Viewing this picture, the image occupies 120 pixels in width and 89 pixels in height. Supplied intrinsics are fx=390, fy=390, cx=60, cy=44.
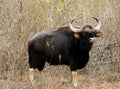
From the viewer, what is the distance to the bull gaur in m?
7.50

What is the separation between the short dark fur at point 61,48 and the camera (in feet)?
24.8

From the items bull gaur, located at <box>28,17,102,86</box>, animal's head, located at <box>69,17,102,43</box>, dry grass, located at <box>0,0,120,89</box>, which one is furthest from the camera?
dry grass, located at <box>0,0,120,89</box>

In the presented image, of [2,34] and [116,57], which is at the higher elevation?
[2,34]

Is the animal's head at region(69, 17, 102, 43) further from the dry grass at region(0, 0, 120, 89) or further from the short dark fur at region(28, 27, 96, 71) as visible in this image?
the dry grass at region(0, 0, 120, 89)

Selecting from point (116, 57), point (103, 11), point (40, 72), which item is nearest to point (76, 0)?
point (103, 11)

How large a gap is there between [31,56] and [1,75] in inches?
36.3

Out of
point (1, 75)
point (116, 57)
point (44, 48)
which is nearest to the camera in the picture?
point (44, 48)

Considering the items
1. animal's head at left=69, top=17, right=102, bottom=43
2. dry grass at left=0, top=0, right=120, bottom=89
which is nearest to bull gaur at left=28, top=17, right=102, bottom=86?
animal's head at left=69, top=17, right=102, bottom=43

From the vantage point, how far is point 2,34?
9078 mm

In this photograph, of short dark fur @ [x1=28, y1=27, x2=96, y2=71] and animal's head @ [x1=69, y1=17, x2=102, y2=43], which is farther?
short dark fur @ [x1=28, y1=27, x2=96, y2=71]

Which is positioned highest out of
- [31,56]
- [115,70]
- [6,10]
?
[6,10]

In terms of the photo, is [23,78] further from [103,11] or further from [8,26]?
[103,11]

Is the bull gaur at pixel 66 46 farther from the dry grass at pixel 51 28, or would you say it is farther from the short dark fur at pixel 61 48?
the dry grass at pixel 51 28

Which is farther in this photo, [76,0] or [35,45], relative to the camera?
[76,0]
